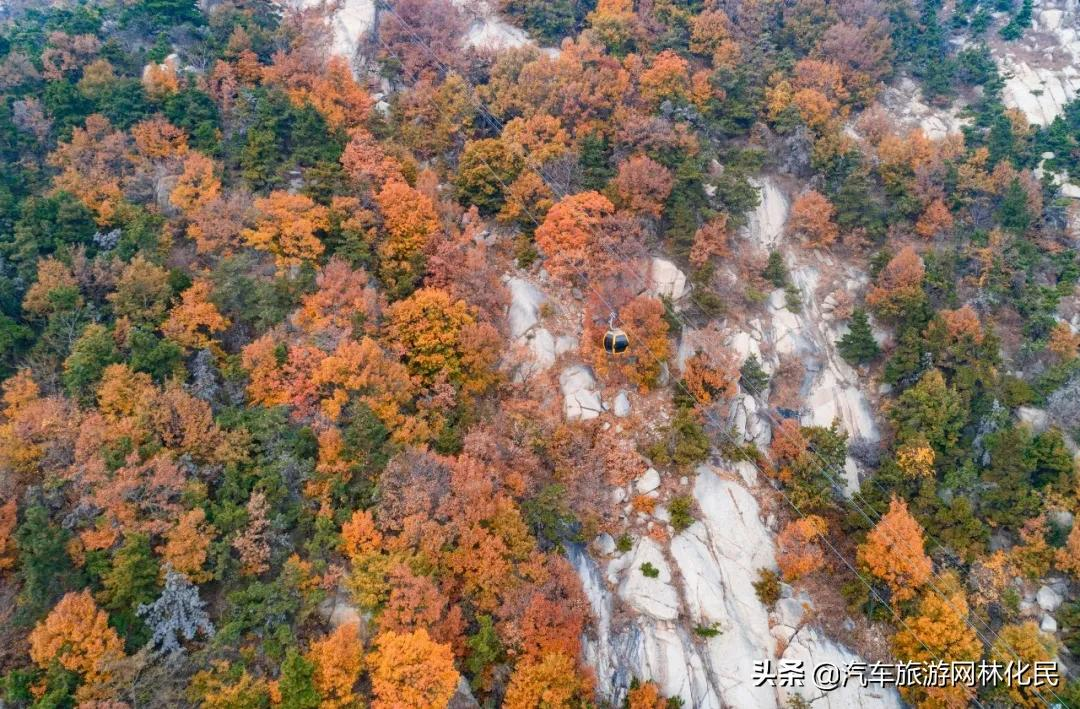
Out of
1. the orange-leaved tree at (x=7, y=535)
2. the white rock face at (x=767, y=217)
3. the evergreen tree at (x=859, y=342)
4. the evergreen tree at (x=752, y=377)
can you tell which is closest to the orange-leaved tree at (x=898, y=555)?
the evergreen tree at (x=752, y=377)

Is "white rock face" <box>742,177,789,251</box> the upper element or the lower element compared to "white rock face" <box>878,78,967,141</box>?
lower

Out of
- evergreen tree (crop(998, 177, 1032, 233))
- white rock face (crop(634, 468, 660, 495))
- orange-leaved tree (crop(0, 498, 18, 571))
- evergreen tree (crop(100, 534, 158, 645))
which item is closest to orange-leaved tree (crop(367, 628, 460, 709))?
evergreen tree (crop(100, 534, 158, 645))

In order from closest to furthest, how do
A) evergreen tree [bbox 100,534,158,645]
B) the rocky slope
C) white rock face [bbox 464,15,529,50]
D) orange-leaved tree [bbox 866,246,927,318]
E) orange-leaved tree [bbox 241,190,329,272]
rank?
evergreen tree [bbox 100,534,158,645] < the rocky slope < orange-leaved tree [bbox 241,190,329,272] < orange-leaved tree [bbox 866,246,927,318] < white rock face [bbox 464,15,529,50]

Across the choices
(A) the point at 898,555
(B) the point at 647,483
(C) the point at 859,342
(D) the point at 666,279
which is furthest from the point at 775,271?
(A) the point at 898,555

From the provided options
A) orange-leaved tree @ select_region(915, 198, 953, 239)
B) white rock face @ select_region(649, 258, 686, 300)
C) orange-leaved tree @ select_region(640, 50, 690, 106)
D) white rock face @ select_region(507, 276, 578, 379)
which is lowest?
white rock face @ select_region(507, 276, 578, 379)

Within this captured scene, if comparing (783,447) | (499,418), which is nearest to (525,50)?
(499,418)

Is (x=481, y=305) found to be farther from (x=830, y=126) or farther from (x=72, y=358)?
(x=830, y=126)

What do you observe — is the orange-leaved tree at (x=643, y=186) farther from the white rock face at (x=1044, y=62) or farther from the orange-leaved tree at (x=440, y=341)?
the white rock face at (x=1044, y=62)

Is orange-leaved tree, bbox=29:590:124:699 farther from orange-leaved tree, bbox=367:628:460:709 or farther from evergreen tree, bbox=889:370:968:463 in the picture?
evergreen tree, bbox=889:370:968:463
